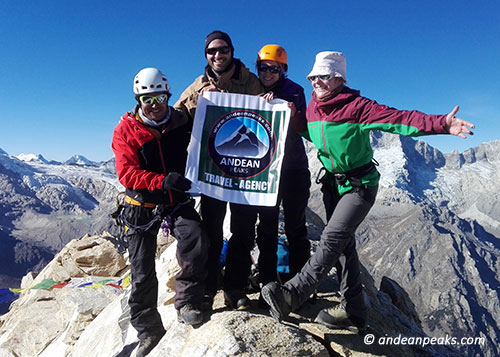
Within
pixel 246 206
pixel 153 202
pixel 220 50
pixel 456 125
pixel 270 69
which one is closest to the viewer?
pixel 456 125

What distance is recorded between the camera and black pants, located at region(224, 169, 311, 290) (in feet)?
23.9

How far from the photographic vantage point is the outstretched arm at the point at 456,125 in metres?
5.09

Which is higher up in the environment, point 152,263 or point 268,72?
point 268,72

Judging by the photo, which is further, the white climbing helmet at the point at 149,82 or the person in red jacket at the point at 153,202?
the white climbing helmet at the point at 149,82

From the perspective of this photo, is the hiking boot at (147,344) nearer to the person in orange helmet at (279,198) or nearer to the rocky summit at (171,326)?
the rocky summit at (171,326)

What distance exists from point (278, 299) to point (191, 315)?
5.30 ft

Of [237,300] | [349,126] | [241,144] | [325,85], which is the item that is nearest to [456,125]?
[349,126]

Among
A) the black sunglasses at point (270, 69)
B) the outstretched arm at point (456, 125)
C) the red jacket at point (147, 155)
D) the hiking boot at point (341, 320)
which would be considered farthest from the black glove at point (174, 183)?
the outstretched arm at point (456, 125)

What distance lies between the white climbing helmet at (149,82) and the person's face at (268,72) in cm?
209

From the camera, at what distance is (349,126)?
6.29 metres

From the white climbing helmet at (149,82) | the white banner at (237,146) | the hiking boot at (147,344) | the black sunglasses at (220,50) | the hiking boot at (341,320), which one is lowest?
the hiking boot at (147,344)

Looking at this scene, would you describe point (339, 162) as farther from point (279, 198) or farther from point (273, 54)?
point (273, 54)

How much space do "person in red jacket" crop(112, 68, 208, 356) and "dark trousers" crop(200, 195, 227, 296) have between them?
463 mm

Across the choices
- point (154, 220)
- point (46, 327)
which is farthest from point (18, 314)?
point (154, 220)
